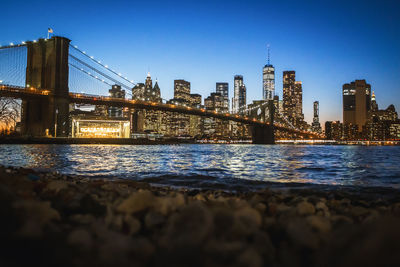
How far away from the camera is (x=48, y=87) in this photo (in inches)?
1507

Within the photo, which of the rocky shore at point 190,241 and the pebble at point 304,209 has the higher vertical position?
the rocky shore at point 190,241

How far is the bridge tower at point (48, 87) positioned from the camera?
120 feet

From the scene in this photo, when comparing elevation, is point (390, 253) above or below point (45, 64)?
below

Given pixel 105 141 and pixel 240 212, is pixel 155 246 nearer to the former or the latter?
pixel 240 212

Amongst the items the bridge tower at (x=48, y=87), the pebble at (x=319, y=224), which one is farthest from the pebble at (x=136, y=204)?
the bridge tower at (x=48, y=87)

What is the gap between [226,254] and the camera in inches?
49.9

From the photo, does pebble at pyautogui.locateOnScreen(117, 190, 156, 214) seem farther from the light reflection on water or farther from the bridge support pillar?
the bridge support pillar

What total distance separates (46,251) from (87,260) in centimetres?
25

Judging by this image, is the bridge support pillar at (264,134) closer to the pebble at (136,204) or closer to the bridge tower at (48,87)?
the bridge tower at (48,87)

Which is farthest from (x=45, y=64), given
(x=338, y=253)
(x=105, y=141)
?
(x=338, y=253)

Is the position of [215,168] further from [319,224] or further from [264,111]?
[264,111]

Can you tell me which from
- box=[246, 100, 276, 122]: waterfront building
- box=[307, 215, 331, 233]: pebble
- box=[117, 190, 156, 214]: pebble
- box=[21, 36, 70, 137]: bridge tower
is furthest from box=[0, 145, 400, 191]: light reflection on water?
box=[246, 100, 276, 122]: waterfront building

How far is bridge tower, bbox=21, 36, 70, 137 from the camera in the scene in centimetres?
3659

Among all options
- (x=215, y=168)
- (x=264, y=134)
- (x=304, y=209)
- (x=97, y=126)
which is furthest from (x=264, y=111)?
(x=304, y=209)
